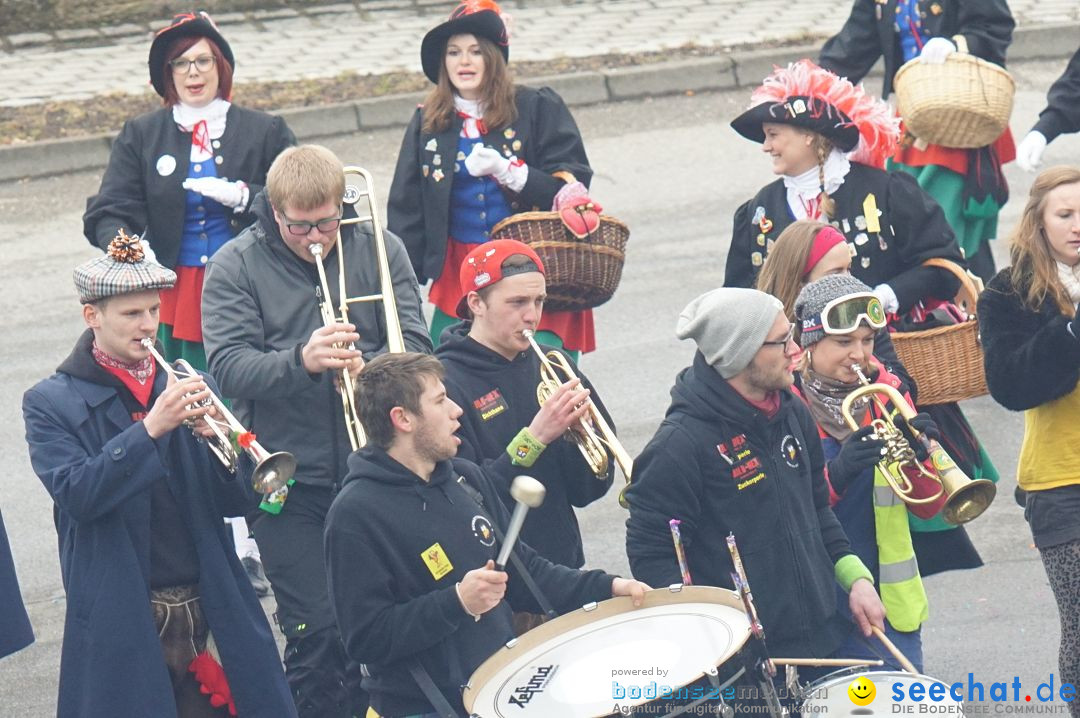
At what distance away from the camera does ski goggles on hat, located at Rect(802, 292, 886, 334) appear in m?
6.29

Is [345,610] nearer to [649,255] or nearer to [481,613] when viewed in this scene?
[481,613]

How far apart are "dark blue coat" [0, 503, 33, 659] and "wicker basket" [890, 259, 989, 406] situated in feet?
11.0

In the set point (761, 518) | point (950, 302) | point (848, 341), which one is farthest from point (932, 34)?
point (761, 518)

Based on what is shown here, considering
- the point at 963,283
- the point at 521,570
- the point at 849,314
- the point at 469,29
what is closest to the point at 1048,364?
the point at 849,314

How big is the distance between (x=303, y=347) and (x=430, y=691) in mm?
1612

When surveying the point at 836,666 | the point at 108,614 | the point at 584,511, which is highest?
the point at 108,614

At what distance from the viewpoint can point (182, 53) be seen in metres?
8.15

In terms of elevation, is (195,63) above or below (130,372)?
above

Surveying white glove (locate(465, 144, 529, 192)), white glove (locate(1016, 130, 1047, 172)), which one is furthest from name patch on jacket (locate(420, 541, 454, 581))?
white glove (locate(1016, 130, 1047, 172))

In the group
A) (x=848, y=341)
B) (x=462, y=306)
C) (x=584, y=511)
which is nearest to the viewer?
(x=848, y=341)

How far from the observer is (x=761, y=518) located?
5.73 m

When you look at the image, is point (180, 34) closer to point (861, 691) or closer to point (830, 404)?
point (830, 404)

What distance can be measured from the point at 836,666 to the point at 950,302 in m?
2.24

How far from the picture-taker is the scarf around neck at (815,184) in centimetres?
754
